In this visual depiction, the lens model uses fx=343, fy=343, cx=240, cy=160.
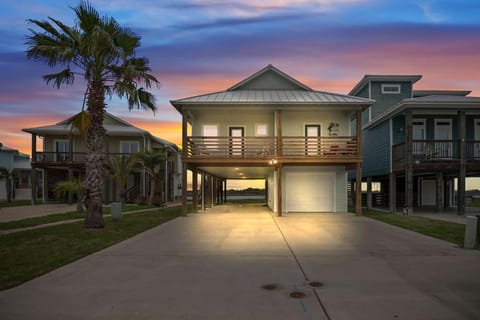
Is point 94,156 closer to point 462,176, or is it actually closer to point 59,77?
point 59,77

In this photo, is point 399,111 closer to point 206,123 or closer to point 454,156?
point 454,156

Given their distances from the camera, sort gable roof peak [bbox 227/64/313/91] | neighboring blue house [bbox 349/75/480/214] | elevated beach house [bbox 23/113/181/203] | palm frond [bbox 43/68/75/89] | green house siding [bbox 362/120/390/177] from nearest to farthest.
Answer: palm frond [bbox 43/68/75/89], neighboring blue house [bbox 349/75/480/214], green house siding [bbox 362/120/390/177], gable roof peak [bbox 227/64/313/91], elevated beach house [bbox 23/113/181/203]

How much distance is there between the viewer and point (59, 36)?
12.4m

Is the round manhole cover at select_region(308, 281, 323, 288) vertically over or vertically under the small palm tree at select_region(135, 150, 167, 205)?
under

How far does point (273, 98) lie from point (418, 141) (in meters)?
8.37

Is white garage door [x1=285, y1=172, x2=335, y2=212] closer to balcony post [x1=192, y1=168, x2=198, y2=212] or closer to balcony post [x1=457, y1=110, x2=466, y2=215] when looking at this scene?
balcony post [x1=192, y1=168, x2=198, y2=212]

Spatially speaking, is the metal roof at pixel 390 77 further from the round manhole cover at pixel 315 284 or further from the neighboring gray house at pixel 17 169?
the neighboring gray house at pixel 17 169

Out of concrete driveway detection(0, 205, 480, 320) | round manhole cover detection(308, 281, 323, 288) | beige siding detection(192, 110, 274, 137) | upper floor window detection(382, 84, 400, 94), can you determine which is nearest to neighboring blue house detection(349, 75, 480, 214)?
upper floor window detection(382, 84, 400, 94)

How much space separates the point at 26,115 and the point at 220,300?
111ft

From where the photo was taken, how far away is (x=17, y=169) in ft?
119

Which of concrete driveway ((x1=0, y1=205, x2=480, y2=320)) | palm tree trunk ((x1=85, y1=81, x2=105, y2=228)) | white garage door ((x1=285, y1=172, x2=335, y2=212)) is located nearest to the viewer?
concrete driveway ((x1=0, y1=205, x2=480, y2=320))

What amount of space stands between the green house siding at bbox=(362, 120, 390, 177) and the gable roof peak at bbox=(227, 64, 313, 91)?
5974 millimetres

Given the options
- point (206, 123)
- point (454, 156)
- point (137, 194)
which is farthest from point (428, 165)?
point (137, 194)

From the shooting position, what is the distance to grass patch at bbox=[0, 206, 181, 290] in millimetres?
6594
